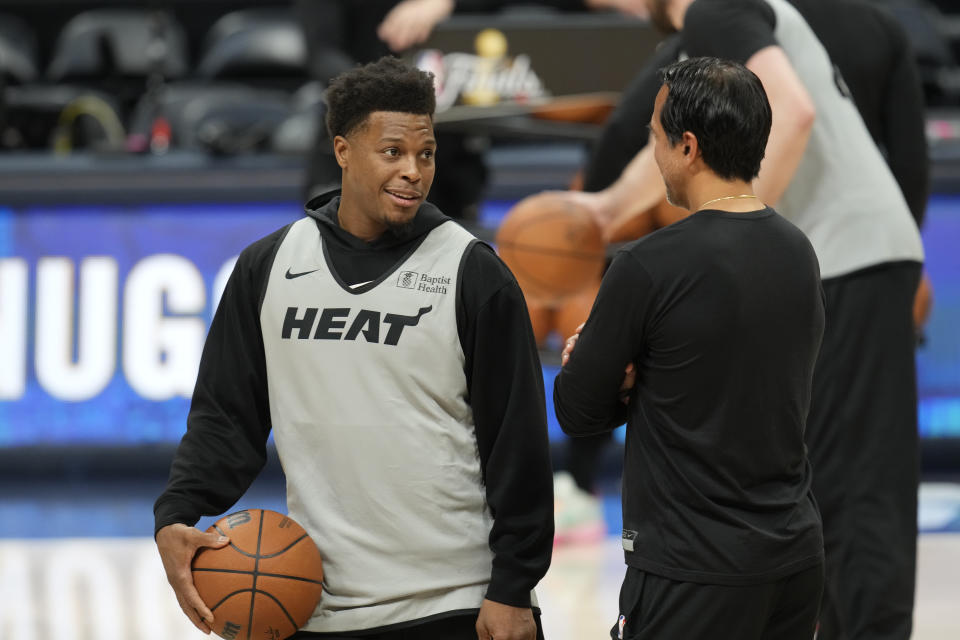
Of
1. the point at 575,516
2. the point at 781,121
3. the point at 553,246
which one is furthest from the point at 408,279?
the point at 575,516

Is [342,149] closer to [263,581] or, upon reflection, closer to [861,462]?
[263,581]

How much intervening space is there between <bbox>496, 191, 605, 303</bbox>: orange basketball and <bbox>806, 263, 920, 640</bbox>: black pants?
1607 mm

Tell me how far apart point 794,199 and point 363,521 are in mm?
1365

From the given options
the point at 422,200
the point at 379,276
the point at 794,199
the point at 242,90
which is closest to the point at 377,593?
the point at 379,276

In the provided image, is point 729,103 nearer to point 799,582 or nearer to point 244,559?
point 799,582

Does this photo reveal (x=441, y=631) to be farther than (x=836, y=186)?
No

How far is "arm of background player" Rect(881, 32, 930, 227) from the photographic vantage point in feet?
10.8

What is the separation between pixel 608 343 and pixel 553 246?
2.61 m

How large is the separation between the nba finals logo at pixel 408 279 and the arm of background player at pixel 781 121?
0.92 m

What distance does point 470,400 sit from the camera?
2359 millimetres

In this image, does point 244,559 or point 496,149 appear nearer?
point 244,559

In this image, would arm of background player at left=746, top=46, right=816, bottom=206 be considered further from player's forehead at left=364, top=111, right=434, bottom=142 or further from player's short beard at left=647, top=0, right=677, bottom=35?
player's forehead at left=364, top=111, right=434, bottom=142

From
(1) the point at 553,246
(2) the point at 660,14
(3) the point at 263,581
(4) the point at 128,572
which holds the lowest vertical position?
(4) the point at 128,572

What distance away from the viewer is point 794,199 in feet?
10.2
